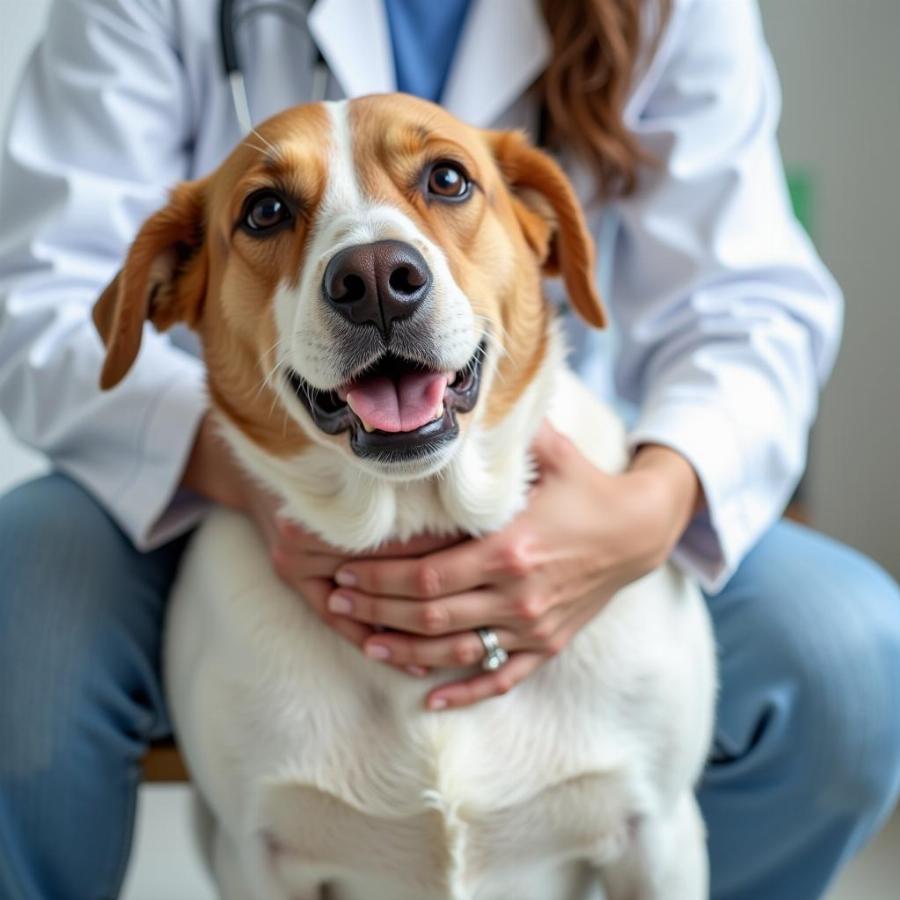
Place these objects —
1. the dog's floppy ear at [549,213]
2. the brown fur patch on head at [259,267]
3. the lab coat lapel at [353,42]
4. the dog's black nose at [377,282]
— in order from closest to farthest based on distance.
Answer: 1. the dog's black nose at [377,282]
2. the brown fur patch on head at [259,267]
3. the dog's floppy ear at [549,213]
4. the lab coat lapel at [353,42]

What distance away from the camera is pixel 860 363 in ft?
8.61

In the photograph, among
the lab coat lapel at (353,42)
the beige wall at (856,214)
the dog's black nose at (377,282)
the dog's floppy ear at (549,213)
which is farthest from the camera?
the beige wall at (856,214)

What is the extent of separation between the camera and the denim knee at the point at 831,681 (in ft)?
4.10

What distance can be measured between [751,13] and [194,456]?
0.87 meters

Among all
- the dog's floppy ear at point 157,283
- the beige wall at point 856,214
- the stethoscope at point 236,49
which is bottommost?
the beige wall at point 856,214

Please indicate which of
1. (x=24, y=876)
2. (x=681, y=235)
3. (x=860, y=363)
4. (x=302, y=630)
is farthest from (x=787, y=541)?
(x=860, y=363)

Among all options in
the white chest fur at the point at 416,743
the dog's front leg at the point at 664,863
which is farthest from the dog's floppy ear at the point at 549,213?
the dog's front leg at the point at 664,863

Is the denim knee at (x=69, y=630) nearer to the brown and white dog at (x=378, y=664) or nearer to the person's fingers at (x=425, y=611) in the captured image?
the brown and white dog at (x=378, y=664)

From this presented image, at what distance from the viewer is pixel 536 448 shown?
3.84ft

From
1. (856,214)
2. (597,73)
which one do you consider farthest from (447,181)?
(856,214)

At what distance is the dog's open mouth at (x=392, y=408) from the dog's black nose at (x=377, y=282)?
0.04 metres

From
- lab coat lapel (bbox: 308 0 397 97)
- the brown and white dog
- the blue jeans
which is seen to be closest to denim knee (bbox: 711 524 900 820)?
the blue jeans

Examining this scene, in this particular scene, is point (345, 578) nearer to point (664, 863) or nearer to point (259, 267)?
point (259, 267)

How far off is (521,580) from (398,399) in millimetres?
221
